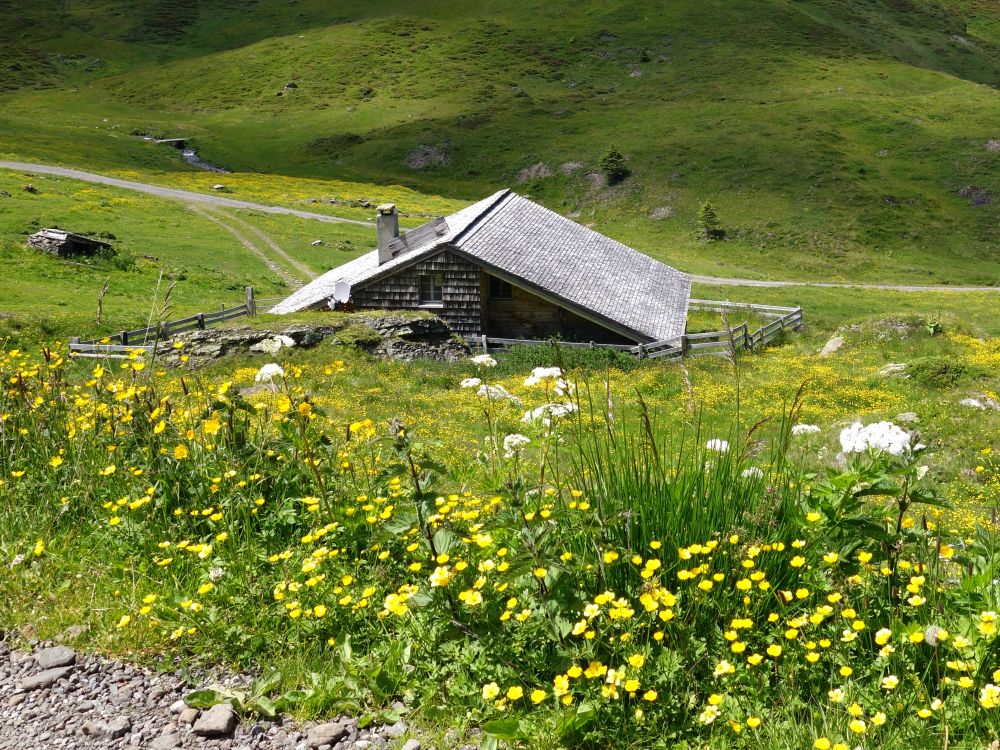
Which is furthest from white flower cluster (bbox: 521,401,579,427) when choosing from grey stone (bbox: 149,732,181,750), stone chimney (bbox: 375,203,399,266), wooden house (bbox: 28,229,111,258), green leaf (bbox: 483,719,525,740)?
wooden house (bbox: 28,229,111,258)

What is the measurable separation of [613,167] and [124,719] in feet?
284

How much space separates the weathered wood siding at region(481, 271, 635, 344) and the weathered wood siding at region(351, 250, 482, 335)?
2.91 feet

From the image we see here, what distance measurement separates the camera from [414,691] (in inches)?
159

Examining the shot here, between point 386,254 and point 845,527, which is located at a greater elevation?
point 845,527

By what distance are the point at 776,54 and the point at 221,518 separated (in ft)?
465

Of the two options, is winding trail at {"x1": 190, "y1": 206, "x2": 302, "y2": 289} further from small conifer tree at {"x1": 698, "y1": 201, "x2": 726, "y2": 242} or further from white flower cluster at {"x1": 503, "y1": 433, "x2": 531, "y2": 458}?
small conifer tree at {"x1": 698, "y1": 201, "x2": 726, "y2": 242}

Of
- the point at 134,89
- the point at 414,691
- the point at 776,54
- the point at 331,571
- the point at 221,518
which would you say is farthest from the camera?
the point at 134,89

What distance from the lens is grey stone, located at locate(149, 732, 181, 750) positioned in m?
3.75

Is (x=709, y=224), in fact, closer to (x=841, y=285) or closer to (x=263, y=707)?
(x=841, y=285)

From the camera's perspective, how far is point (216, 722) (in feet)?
12.6

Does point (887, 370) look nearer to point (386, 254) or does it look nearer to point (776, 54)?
point (386, 254)

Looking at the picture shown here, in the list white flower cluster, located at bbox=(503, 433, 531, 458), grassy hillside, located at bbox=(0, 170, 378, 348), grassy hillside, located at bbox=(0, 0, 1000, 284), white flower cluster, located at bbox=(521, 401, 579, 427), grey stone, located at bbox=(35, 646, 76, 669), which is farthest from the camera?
grassy hillside, located at bbox=(0, 0, 1000, 284)

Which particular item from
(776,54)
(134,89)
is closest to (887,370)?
(776,54)

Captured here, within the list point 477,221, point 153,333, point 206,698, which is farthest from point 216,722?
point 477,221
